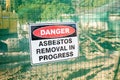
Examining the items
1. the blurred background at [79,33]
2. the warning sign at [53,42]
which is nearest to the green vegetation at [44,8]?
the blurred background at [79,33]

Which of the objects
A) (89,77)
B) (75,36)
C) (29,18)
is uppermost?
(29,18)

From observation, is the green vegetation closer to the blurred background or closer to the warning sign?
the blurred background

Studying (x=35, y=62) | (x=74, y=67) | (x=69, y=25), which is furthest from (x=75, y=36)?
(x=35, y=62)

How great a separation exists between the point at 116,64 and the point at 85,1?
1.35m

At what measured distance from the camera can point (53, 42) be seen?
15.5ft

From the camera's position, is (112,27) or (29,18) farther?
(112,27)

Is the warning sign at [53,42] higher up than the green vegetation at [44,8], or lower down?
lower down

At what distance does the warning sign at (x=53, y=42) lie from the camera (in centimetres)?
459

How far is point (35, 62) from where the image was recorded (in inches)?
182

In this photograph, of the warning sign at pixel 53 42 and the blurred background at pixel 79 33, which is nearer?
the blurred background at pixel 79 33

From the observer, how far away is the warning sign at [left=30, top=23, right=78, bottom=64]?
4.59m

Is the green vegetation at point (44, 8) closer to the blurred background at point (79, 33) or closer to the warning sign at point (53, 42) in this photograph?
the blurred background at point (79, 33)

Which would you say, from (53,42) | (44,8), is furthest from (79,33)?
(44,8)

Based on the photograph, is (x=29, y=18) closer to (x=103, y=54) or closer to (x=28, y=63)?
(x=28, y=63)
